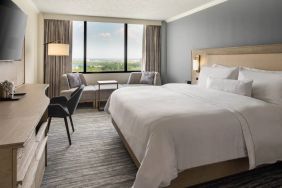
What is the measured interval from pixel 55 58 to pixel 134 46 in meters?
2.43

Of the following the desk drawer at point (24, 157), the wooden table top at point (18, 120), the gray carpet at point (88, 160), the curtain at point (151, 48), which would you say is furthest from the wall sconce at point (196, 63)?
the desk drawer at point (24, 157)

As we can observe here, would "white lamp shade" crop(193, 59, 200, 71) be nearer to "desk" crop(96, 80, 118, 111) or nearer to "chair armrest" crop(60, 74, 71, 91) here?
"desk" crop(96, 80, 118, 111)

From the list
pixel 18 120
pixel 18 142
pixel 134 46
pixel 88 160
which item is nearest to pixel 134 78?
pixel 134 46

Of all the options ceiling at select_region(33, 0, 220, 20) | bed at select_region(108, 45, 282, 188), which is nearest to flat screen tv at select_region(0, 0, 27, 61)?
bed at select_region(108, 45, 282, 188)

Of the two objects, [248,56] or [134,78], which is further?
[134,78]

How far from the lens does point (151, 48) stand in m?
6.96

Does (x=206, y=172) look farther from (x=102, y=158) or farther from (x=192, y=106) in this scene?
(x=102, y=158)

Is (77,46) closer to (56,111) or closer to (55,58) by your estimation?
(55,58)

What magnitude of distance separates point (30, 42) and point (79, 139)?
110 inches

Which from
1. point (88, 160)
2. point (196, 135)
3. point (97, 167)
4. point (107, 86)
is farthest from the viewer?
point (107, 86)

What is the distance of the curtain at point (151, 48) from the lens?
6890 mm

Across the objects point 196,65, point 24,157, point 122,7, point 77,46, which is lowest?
point 24,157

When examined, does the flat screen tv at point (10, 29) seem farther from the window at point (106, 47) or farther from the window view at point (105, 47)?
the window view at point (105, 47)

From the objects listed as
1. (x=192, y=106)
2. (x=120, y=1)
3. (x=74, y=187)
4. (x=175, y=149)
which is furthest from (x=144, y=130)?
(x=120, y=1)
